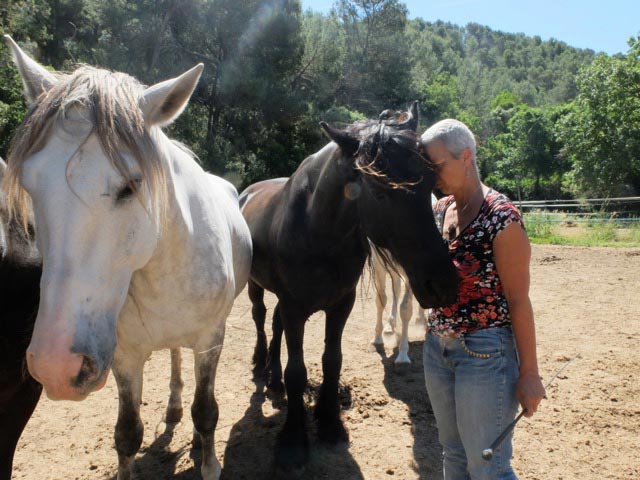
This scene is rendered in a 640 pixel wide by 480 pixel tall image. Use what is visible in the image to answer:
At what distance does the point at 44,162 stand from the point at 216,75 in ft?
61.6

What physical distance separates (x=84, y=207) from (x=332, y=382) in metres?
2.40

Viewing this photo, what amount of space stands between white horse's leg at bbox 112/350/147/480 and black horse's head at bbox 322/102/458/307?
1.46 m

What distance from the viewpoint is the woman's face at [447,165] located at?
1847 mm

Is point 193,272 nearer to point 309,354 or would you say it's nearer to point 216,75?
point 309,354

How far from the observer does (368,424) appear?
11.2 ft

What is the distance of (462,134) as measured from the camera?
72.2 inches

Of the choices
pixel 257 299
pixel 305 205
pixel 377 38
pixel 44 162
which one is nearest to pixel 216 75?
pixel 377 38

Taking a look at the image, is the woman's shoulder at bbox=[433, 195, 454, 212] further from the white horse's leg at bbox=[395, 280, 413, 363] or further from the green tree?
the green tree

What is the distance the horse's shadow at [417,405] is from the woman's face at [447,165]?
6.35ft

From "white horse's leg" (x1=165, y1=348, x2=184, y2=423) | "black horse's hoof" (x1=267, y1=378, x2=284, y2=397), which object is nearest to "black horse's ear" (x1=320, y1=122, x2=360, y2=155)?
"white horse's leg" (x1=165, y1=348, x2=184, y2=423)

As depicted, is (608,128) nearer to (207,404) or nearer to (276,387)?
(276,387)

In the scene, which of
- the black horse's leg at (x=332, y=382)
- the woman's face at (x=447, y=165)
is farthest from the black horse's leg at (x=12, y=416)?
the woman's face at (x=447, y=165)

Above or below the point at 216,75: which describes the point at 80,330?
below

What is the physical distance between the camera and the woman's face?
1.85 metres
